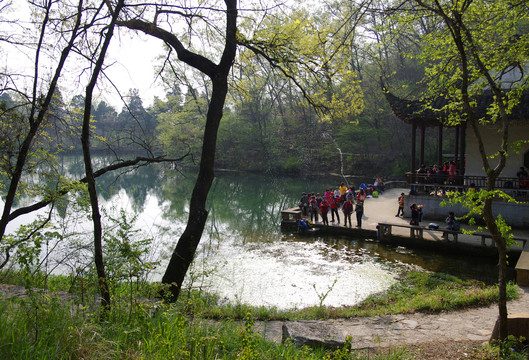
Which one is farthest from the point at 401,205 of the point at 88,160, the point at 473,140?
the point at 88,160

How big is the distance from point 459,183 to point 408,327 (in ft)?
37.5

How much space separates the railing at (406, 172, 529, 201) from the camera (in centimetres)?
1448

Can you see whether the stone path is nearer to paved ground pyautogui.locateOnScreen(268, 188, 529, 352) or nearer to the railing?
paved ground pyautogui.locateOnScreen(268, 188, 529, 352)

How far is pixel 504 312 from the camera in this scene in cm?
441

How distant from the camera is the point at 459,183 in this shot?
1563 cm

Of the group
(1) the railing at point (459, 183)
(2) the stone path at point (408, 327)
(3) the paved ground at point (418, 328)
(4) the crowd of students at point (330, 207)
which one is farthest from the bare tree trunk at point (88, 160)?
(1) the railing at point (459, 183)

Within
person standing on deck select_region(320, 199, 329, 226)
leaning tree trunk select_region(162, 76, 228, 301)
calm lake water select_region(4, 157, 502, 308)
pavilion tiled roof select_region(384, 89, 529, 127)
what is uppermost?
pavilion tiled roof select_region(384, 89, 529, 127)

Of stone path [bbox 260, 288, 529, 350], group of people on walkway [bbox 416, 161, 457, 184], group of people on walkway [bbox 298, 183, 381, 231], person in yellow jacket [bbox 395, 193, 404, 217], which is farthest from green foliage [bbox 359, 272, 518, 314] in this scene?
group of people on walkway [bbox 416, 161, 457, 184]

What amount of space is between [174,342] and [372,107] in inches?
1438

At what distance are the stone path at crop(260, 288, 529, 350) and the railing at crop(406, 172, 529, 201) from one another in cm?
872

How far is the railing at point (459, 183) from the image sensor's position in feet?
47.5

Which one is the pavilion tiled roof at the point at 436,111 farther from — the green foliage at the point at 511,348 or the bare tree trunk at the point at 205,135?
the green foliage at the point at 511,348

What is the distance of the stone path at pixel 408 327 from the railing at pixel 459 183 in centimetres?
872

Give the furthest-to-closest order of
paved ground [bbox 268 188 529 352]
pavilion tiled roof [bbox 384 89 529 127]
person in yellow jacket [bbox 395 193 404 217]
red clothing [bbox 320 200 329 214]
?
1. person in yellow jacket [bbox 395 193 404 217]
2. red clothing [bbox 320 200 329 214]
3. pavilion tiled roof [bbox 384 89 529 127]
4. paved ground [bbox 268 188 529 352]
